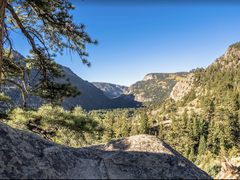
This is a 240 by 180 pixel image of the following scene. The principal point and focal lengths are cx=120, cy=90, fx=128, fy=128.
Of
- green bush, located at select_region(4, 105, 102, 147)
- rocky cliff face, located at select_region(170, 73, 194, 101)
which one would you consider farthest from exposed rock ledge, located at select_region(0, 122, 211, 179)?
rocky cliff face, located at select_region(170, 73, 194, 101)

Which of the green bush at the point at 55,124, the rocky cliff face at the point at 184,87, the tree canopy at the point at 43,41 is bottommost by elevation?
the green bush at the point at 55,124

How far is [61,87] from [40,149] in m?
5.17

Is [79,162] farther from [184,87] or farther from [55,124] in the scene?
[184,87]

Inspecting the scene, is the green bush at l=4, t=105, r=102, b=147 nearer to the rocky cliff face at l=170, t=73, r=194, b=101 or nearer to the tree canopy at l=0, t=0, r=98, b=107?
the tree canopy at l=0, t=0, r=98, b=107

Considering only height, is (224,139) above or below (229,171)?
below

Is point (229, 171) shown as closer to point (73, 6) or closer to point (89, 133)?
point (89, 133)

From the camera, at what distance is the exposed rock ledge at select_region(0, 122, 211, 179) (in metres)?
1.69

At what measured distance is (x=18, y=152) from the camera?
186 centimetres

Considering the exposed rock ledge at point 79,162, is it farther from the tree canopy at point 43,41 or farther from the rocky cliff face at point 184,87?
the rocky cliff face at point 184,87

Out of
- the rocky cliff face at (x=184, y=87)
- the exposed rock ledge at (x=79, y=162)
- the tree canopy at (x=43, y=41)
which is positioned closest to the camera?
the exposed rock ledge at (x=79, y=162)

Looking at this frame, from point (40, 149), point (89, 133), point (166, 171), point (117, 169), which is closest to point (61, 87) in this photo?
point (89, 133)

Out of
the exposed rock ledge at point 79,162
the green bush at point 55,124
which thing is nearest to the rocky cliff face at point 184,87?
the green bush at point 55,124

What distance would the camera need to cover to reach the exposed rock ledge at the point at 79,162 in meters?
1.69

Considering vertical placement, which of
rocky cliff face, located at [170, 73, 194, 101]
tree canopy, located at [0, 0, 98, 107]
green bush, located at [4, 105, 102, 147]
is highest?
rocky cliff face, located at [170, 73, 194, 101]
